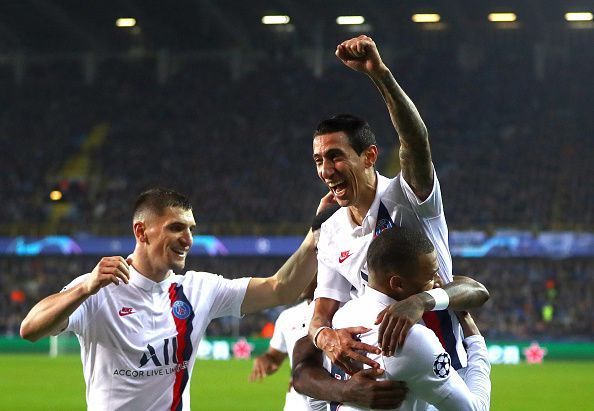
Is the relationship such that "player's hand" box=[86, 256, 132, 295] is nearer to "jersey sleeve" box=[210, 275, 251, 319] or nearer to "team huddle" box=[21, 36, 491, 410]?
"team huddle" box=[21, 36, 491, 410]

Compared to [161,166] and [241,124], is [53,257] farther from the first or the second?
[241,124]

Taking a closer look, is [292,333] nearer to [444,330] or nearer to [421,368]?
[444,330]

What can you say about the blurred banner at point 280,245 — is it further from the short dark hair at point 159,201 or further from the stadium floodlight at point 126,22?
the short dark hair at point 159,201

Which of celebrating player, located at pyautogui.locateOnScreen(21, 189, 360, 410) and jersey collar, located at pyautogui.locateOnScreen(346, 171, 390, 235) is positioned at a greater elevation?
A: jersey collar, located at pyautogui.locateOnScreen(346, 171, 390, 235)

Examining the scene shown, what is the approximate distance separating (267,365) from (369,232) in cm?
344

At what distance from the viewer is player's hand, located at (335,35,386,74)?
425 centimetres

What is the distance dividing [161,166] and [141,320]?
31.5 m

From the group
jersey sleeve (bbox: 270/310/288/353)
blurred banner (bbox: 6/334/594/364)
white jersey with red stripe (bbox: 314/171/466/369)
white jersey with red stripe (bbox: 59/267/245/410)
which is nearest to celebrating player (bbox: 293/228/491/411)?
white jersey with red stripe (bbox: 314/171/466/369)

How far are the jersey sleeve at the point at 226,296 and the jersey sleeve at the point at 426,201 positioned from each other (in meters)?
1.72

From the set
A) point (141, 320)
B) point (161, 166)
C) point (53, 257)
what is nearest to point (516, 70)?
point (161, 166)

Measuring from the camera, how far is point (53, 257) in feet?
111

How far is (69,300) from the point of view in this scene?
4.89m

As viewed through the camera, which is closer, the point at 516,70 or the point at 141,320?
the point at 141,320

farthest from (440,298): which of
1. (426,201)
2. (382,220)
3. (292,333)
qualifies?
(292,333)
